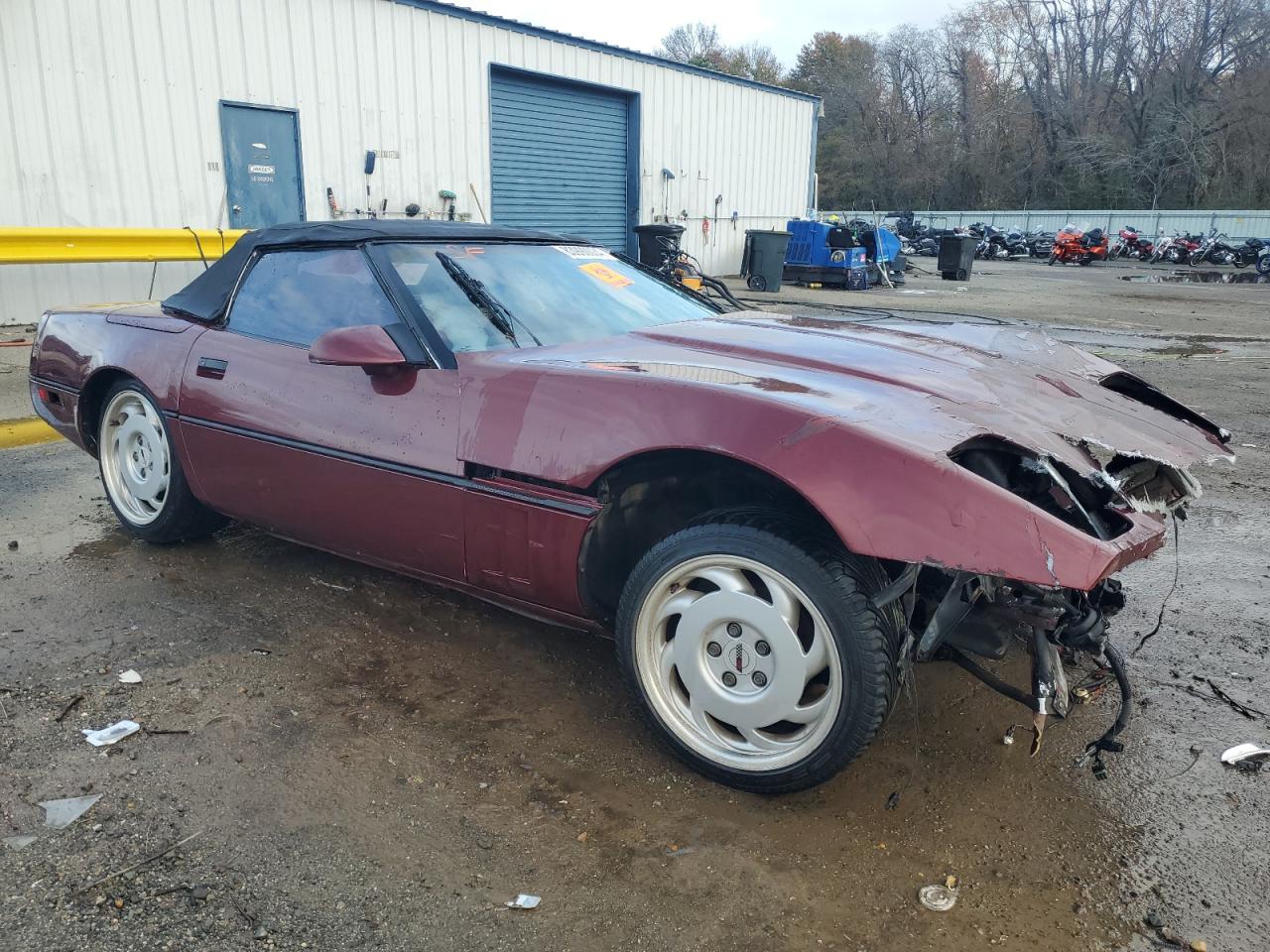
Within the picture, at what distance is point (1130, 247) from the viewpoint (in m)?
35.0

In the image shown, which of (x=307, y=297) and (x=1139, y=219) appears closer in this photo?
(x=307, y=297)

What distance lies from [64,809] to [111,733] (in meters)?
0.36

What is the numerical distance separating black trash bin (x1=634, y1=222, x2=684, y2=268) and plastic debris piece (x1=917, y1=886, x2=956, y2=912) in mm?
12766

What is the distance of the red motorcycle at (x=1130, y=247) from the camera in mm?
34281

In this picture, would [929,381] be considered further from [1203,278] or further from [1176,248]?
[1176,248]

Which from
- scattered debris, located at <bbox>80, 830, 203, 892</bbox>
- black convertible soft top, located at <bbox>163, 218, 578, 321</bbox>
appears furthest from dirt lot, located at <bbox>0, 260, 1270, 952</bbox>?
black convertible soft top, located at <bbox>163, 218, 578, 321</bbox>

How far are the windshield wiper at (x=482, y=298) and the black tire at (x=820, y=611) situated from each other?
0.99 meters

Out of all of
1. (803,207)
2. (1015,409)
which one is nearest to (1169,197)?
(803,207)

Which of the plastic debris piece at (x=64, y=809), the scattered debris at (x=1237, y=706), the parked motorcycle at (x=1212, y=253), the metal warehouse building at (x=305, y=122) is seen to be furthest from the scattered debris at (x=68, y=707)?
the parked motorcycle at (x=1212, y=253)

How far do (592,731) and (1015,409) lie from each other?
1465 millimetres

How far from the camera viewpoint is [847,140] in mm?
67625

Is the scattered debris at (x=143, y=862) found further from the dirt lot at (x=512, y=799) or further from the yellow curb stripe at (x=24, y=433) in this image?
the yellow curb stripe at (x=24, y=433)

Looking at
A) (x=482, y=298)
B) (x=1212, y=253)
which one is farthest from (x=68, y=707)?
(x=1212, y=253)

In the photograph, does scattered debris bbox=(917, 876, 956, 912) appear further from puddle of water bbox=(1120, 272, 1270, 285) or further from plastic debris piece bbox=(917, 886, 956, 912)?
puddle of water bbox=(1120, 272, 1270, 285)
